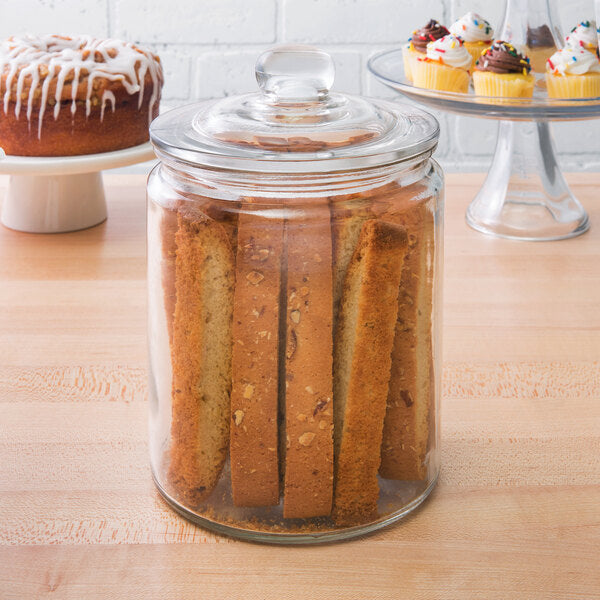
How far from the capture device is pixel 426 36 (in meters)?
1.35

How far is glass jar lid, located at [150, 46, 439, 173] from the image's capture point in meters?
0.45

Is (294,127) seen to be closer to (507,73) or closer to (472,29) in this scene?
(507,73)

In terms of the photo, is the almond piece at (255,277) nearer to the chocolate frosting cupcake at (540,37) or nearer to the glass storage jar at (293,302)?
the glass storage jar at (293,302)

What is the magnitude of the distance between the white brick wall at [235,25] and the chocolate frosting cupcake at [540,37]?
0.56 meters

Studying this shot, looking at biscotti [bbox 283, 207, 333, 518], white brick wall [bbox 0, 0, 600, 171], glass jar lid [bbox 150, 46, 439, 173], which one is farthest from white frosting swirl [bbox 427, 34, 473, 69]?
biscotti [bbox 283, 207, 333, 518]

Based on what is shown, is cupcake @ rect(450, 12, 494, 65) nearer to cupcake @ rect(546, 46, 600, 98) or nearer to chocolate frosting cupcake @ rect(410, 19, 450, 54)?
chocolate frosting cupcake @ rect(410, 19, 450, 54)

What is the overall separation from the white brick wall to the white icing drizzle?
687mm

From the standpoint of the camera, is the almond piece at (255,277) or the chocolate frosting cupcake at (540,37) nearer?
the almond piece at (255,277)

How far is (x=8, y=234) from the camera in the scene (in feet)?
3.46

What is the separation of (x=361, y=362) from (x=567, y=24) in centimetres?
154

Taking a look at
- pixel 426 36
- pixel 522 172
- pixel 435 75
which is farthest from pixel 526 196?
pixel 426 36

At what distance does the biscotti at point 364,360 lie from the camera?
0.47 m

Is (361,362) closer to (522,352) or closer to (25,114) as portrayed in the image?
(522,352)

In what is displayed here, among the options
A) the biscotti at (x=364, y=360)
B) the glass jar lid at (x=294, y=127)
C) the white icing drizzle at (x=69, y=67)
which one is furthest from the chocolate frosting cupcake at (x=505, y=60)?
the biscotti at (x=364, y=360)
